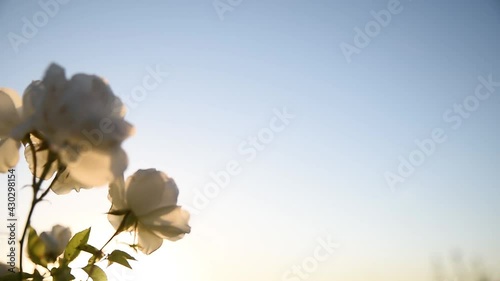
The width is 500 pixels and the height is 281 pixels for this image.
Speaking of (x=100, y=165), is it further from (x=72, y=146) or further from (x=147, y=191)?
(x=147, y=191)

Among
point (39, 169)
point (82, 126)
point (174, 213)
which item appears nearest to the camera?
point (82, 126)

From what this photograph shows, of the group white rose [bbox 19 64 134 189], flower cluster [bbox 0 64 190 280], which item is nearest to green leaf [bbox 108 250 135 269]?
flower cluster [bbox 0 64 190 280]

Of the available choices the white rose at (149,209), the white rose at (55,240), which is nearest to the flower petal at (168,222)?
the white rose at (149,209)

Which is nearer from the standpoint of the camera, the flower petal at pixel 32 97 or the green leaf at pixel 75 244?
the flower petal at pixel 32 97

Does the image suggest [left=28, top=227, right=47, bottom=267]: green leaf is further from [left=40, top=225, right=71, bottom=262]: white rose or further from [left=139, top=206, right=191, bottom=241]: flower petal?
[left=139, top=206, right=191, bottom=241]: flower petal

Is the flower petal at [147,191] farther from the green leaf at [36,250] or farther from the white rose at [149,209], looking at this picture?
the green leaf at [36,250]

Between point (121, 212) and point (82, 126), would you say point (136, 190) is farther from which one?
point (82, 126)

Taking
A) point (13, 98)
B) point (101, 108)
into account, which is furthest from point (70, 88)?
point (13, 98)
